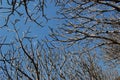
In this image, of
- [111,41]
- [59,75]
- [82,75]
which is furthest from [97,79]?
[111,41]

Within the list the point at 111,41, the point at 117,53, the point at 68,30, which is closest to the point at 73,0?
the point at 68,30

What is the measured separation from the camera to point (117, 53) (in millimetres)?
17375

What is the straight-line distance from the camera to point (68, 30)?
1117 cm

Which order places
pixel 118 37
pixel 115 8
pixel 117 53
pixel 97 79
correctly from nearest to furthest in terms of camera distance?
pixel 115 8, pixel 118 37, pixel 97 79, pixel 117 53

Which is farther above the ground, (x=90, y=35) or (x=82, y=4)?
(x=82, y=4)

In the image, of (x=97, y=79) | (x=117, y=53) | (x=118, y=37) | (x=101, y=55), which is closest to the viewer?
(x=118, y=37)

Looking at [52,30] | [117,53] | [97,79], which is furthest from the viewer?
[117,53]

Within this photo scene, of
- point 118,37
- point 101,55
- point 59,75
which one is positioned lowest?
point 101,55

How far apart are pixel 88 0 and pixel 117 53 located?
7.74 m

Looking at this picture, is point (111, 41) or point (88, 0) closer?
point (88, 0)

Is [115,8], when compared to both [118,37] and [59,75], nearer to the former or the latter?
[118,37]

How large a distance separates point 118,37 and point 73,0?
293 cm

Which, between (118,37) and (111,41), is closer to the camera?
(111,41)

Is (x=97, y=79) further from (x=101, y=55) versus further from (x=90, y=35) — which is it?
(x=101, y=55)
